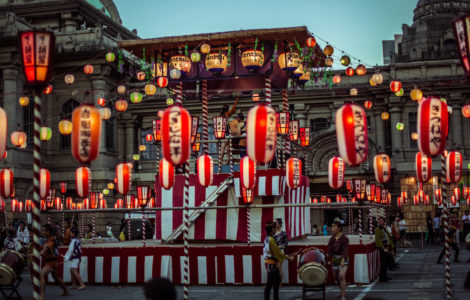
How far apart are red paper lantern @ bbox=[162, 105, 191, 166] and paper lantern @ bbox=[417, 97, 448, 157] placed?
4.52 m

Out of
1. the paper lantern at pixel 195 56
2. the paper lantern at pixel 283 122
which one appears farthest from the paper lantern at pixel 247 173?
the paper lantern at pixel 195 56

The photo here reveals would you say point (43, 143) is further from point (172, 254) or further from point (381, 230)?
point (381, 230)

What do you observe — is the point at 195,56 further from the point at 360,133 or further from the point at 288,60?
the point at 360,133

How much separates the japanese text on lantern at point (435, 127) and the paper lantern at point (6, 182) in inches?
600

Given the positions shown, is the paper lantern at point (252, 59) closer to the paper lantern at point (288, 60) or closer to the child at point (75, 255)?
the paper lantern at point (288, 60)

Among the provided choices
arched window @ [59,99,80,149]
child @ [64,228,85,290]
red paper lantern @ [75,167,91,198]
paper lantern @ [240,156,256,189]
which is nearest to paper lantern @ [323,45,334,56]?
paper lantern @ [240,156,256,189]

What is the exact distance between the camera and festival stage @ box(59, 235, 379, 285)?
16422mm

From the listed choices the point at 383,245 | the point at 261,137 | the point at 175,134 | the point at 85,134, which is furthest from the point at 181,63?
the point at 85,134

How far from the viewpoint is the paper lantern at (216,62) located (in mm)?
18641

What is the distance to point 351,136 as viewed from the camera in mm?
11641

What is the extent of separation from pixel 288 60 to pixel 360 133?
23.7 ft

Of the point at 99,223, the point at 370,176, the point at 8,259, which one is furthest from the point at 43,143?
the point at 8,259

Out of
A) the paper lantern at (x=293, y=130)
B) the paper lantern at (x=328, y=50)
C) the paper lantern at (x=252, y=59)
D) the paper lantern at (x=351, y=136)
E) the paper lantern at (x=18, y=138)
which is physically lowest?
the paper lantern at (x=351, y=136)

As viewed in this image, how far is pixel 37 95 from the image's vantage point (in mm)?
9211
